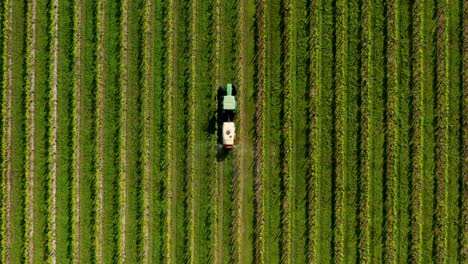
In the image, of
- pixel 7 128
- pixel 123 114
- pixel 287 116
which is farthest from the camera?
pixel 287 116

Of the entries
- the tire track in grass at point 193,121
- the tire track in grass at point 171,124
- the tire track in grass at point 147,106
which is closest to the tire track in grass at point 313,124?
the tire track in grass at point 193,121

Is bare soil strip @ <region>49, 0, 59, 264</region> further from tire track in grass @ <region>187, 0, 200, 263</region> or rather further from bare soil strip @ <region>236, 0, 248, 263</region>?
bare soil strip @ <region>236, 0, 248, 263</region>

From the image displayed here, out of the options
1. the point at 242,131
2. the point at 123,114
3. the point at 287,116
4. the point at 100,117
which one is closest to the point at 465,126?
the point at 287,116

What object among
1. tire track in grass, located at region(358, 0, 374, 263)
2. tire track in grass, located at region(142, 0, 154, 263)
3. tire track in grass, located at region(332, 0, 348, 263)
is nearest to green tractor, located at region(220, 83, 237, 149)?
tire track in grass, located at region(142, 0, 154, 263)

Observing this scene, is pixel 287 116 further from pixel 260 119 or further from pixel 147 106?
pixel 147 106

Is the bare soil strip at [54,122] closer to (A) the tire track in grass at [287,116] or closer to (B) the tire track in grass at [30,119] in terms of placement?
(B) the tire track in grass at [30,119]
